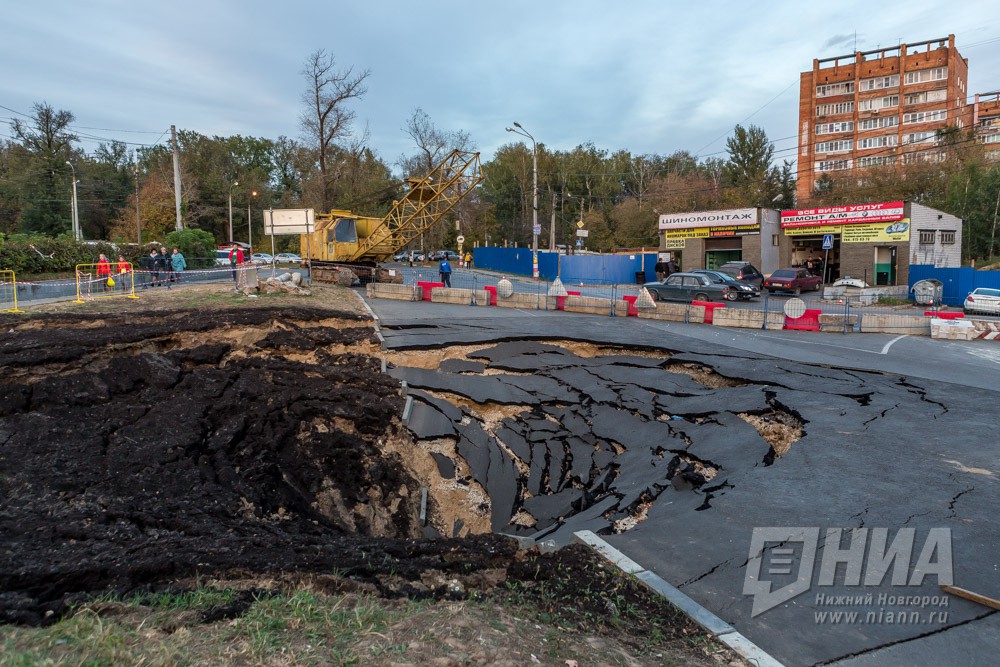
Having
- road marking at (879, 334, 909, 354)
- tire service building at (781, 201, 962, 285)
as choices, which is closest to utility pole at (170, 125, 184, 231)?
road marking at (879, 334, 909, 354)

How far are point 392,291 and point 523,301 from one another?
544cm

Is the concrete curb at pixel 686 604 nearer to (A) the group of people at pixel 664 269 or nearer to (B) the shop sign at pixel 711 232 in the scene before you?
(A) the group of people at pixel 664 269

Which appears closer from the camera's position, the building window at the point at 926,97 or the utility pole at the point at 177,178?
the utility pole at the point at 177,178

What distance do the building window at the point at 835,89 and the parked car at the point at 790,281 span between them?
2075 inches

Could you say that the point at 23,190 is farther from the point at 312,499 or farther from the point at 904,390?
the point at 904,390

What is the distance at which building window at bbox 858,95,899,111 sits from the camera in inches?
2756

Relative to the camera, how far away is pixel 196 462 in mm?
7996

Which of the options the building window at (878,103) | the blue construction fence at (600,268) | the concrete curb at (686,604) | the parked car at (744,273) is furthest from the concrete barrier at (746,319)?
the building window at (878,103)

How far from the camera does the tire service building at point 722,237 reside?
1502 inches

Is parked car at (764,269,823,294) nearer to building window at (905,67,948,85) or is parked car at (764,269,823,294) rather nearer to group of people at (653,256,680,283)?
group of people at (653,256,680,283)

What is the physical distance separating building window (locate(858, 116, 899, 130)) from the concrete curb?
83753 mm

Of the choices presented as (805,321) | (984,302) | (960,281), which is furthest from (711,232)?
(805,321)

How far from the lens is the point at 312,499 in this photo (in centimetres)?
815

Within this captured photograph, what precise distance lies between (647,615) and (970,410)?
7.87 metres
